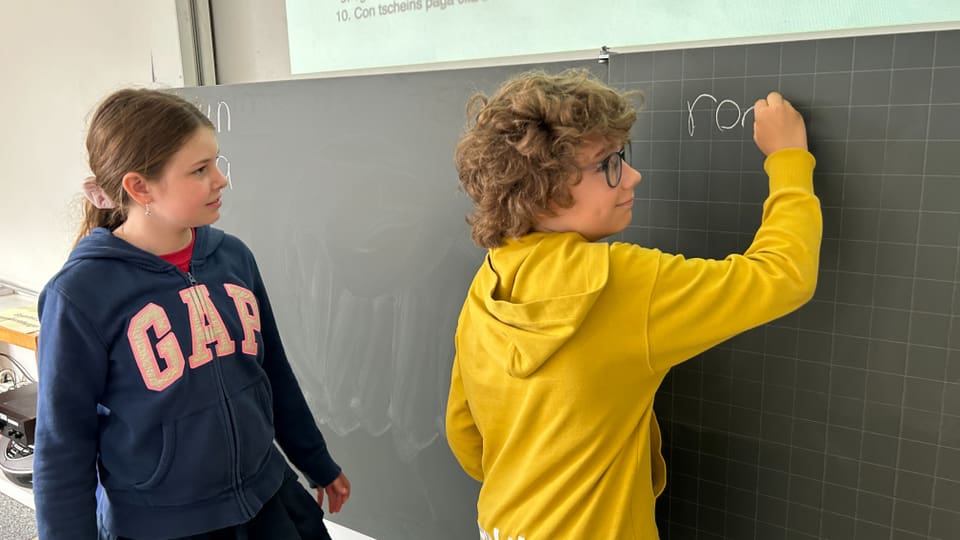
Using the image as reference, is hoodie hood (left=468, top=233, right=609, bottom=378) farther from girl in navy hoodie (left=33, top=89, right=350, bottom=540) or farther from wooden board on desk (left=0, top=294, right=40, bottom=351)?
wooden board on desk (left=0, top=294, right=40, bottom=351)

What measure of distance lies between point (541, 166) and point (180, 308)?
0.63 metres

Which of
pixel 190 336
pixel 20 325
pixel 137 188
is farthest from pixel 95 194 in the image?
pixel 20 325

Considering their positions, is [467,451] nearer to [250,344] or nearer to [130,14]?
[250,344]

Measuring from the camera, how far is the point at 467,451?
50.6 inches

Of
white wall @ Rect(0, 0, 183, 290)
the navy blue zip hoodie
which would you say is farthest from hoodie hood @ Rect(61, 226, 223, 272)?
white wall @ Rect(0, 0, 183, 290)

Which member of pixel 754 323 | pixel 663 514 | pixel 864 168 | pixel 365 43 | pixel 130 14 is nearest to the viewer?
pixel 754 323

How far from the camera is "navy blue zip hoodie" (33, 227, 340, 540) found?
1.10 metres

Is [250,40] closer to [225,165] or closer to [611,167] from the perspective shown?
[225,165]

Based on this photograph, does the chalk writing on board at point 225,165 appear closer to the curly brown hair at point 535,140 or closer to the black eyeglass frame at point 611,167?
the curly brown hair at point 535,140

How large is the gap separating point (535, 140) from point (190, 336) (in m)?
0.64

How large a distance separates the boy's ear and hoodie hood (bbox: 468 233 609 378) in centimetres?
55

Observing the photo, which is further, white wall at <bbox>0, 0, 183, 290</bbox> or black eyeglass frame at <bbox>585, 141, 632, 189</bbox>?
white wall at <bbox>0, 0, 183, 290</bbox>

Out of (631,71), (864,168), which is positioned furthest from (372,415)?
(864,168)

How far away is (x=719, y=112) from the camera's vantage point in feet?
3.87
